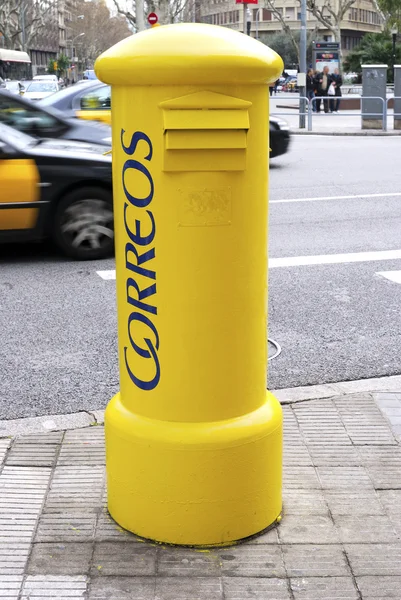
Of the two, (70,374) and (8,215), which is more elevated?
(8,215)

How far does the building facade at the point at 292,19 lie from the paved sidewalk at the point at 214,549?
4442 inches

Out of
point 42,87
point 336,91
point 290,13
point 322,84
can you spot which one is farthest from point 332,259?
point 290,13

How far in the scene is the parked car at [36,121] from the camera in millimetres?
8375

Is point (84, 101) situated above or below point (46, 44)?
below

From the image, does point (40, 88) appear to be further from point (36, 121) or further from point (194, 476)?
point (194, 476)

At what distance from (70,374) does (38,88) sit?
3682cm

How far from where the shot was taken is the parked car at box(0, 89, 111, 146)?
8.38m

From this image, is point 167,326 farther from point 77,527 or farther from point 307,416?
point 307,416

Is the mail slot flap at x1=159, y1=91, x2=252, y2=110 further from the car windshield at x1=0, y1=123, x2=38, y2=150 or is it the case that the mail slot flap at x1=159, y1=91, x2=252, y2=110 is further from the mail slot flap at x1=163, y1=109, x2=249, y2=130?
the car windshield at x1=0, y1=123, x2=38, y2=150

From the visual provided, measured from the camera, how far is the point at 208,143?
2.69 meters

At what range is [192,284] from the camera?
281 cm

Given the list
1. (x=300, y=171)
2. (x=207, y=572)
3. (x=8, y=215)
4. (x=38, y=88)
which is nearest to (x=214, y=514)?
(x=207, y=572)

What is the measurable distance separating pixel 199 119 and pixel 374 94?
22.6 metres

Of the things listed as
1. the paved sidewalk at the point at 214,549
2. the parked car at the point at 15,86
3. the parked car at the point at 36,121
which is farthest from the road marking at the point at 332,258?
the parked car at the point at 15,86
